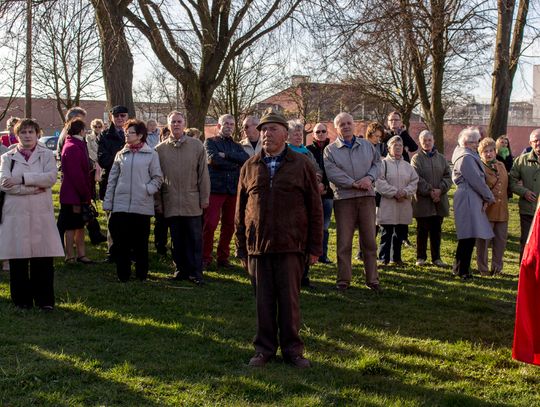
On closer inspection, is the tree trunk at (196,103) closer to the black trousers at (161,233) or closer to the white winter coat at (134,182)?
the black trousers at (161,233)

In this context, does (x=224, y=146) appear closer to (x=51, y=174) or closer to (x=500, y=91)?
(x=51, y=174)

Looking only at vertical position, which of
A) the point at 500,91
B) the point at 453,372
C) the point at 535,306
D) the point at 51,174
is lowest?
the point at 453,372

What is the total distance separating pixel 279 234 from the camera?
19.6ft

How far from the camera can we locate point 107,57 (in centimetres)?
1355

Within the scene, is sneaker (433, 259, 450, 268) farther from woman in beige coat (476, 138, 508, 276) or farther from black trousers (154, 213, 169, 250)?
black trousers (154, 213, 169, 250)

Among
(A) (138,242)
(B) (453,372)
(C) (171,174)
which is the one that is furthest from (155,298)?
(B) (453,372)

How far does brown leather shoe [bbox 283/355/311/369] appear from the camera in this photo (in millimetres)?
5957

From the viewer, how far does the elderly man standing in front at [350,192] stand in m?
9.02

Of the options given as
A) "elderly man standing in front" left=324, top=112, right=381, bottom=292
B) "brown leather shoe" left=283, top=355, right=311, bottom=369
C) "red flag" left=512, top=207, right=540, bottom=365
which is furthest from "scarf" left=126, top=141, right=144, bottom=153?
"red flag" left=512, top=207, right=540, bottom=365

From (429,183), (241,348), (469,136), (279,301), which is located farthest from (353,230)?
(279,301)

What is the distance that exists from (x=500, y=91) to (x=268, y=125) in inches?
547

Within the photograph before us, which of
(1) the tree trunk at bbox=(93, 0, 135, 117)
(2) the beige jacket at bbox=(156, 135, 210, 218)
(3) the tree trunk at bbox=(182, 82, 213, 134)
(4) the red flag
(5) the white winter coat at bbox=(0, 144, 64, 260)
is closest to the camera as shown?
(4) the red flag

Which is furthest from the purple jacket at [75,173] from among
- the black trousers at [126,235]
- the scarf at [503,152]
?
the scarf at [503,152]

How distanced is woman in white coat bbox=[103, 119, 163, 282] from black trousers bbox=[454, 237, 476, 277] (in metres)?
4.41
